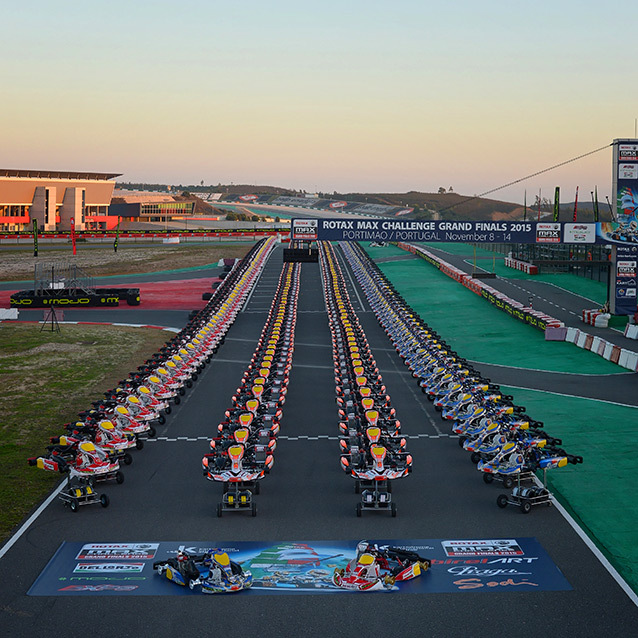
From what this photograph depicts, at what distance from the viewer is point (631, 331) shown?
47.7 m

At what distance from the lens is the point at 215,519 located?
21.3 metres

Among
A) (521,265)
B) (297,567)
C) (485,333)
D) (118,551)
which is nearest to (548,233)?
(485,333)

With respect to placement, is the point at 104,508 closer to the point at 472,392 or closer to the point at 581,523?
the point at 581,523

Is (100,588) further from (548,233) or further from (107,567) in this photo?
(548,233)

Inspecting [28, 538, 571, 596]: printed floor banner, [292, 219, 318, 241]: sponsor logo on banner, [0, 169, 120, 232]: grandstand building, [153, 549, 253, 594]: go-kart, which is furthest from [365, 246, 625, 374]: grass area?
[0, 169, 120, 232]: grandstand building

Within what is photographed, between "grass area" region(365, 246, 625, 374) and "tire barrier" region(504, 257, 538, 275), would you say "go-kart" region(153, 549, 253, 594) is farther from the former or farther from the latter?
"tire barrier" region(504, 257, 538, 275)

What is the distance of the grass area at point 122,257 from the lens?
9350 centimetres

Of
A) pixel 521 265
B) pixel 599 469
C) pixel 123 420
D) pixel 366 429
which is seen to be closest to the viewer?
pixel 599 469

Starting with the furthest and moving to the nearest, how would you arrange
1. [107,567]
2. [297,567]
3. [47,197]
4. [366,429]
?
1. [47,197]
2. [366,429]
3. [107,567]
4. [297,567]

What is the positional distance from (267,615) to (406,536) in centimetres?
513

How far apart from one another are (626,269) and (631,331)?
249 inches

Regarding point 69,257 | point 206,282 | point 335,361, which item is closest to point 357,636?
point 335,361

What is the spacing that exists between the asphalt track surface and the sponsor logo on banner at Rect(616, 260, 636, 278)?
82.6 feet

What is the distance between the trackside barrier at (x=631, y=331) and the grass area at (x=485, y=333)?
170 inches
